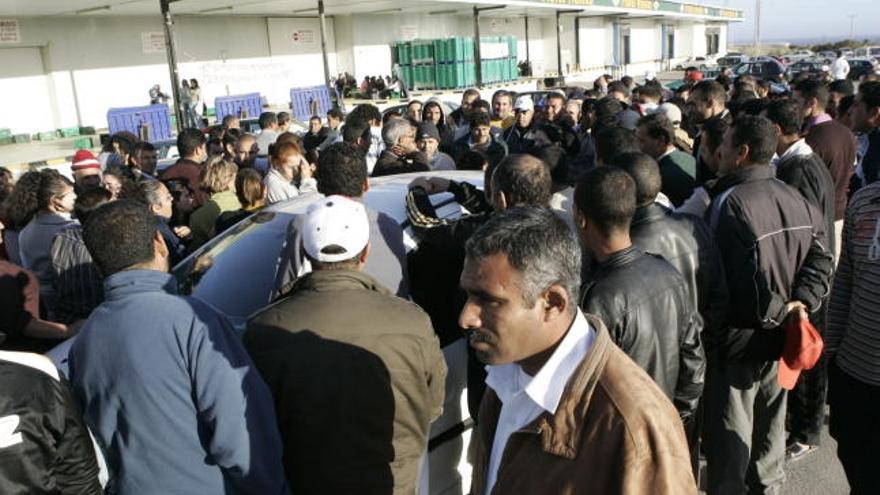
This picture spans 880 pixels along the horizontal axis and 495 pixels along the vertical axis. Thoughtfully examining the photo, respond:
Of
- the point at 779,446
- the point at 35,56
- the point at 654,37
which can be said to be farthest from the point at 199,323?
the point at 654,37

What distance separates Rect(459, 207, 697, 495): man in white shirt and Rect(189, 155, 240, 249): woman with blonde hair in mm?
3904

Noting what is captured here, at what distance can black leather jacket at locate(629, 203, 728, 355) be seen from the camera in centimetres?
313

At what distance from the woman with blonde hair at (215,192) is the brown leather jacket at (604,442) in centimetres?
420

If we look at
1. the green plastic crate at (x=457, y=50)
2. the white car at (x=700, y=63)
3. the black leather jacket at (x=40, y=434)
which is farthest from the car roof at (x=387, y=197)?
the white car at (x=700, y=63)

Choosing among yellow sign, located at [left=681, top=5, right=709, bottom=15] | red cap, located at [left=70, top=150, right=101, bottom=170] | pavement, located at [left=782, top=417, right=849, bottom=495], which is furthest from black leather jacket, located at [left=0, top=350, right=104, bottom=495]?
yellow sign, located at [left=681, top=5, right=709, bottom=15]

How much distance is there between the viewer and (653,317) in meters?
2.65

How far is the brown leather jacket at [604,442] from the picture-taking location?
4.83 feet

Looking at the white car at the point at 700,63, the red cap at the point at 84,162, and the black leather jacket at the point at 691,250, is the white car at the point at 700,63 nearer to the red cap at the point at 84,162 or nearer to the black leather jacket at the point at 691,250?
the red cap at the point at 84,162

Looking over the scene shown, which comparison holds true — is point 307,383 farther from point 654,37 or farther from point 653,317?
point 654,37

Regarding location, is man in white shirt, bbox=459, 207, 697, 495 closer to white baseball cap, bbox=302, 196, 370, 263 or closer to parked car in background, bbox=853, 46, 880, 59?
white baseball cap, bbox=302, 196, 370, 263

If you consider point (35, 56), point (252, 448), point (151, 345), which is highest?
point (35, 56)

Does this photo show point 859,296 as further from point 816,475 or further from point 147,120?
point 147,120

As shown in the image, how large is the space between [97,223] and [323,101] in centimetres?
2389

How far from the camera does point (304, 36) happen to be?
32.8 meters
